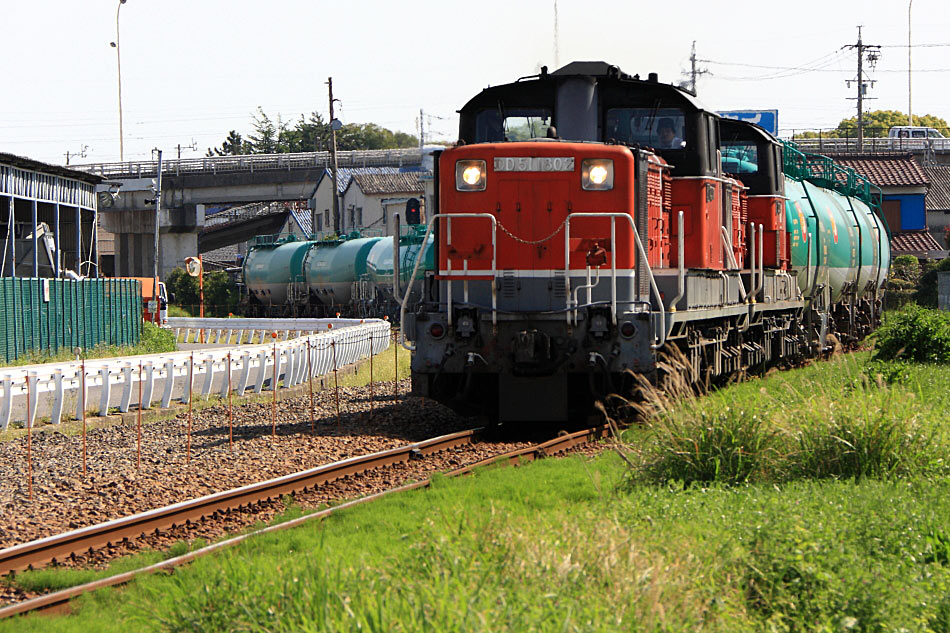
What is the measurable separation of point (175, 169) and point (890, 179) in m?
39.5

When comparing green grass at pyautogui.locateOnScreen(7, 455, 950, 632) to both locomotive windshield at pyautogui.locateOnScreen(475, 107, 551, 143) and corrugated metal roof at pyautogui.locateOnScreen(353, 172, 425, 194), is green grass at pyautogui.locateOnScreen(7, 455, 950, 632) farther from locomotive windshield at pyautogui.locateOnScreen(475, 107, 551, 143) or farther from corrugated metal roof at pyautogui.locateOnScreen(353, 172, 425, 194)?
corrugated metal roof at pyautogui.locateOnScreen(353, 172, 425, 194)

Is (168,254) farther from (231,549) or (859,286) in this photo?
(231,549)

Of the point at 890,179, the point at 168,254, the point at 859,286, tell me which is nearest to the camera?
the point at 859,286

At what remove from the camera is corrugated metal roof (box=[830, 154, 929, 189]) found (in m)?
50.6

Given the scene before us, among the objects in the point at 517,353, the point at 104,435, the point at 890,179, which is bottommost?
the point at 104,435

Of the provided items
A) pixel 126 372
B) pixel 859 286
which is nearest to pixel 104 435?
pixel 126 372

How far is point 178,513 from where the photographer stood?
27.2ft

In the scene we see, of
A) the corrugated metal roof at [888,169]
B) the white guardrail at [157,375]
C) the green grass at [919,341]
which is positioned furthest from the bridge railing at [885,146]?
the white guardrail at [157,375]

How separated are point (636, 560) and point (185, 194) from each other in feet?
210

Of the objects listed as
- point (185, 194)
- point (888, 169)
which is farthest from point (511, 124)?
point (185, 194)

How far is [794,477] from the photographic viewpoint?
26.9 ft

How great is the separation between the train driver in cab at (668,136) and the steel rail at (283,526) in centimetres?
346

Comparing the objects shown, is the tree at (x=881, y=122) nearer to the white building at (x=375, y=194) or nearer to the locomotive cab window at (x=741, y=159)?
the white building at (x=375, y=194)

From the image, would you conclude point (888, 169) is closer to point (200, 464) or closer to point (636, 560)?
point (200, 464)
